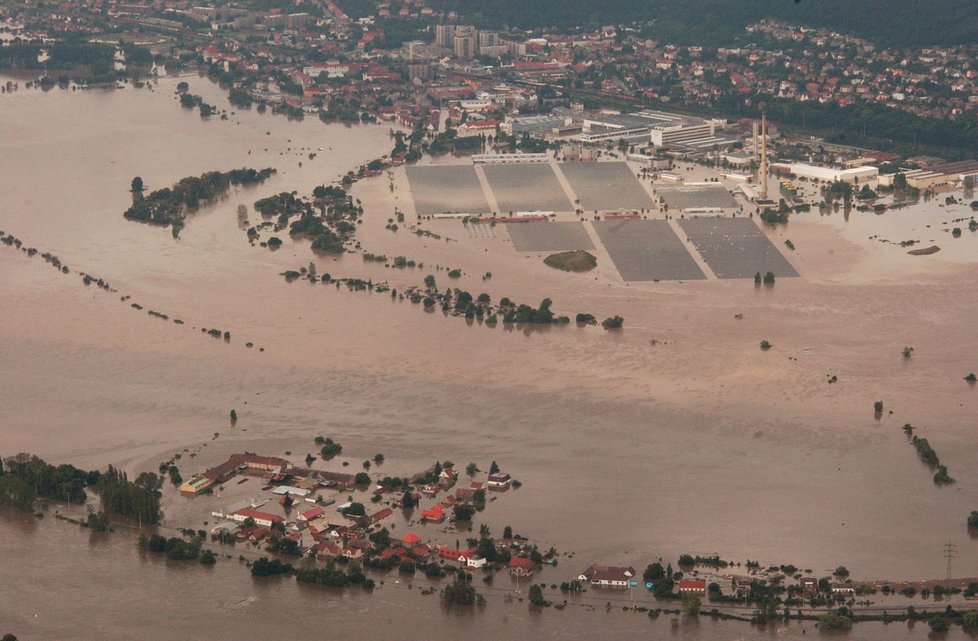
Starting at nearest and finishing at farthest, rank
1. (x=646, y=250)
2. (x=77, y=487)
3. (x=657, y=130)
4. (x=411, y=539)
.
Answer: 1. (x=411, y=539)
2. (x=77, y=487)
3. (x=646, y=250)
4. (x=657, y=130)

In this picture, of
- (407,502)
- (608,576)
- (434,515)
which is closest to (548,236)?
(407,502)

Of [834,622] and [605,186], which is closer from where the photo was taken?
[834,622]

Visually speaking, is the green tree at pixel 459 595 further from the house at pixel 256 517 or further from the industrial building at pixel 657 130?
the industrial building at pixel 657 130

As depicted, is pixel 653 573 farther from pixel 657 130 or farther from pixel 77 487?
pixel 657 130

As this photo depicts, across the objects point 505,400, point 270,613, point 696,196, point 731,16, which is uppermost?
point 731,16

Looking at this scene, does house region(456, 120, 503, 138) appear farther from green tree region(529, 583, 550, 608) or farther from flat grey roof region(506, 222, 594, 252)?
green tree region(529, 583, 550, 608)

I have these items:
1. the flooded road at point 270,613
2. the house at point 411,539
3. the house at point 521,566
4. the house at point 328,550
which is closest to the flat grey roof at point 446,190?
the house at point 411,539
